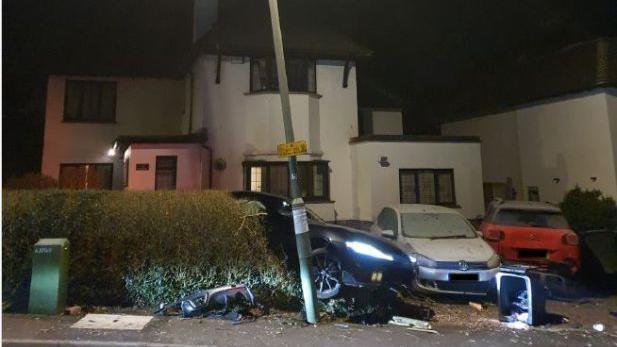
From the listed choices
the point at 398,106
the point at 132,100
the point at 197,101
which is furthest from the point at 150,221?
the point at 398,106

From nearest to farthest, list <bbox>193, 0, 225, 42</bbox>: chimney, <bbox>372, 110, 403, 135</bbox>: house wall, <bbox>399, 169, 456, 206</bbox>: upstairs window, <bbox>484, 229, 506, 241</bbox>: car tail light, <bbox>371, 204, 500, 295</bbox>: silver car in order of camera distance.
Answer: <bbox>371, 204, 500, 295</bbox>: silver car, <bbox>484, 229, 506, 241</bbox>: car tail light, <bbox>399, 169, 456, 206</bbox>: upstairs window, <bbox>193, 0, 225, 42</bbox>: chimney, <bbox>372, 110, 403, 135</bbox>: house wall

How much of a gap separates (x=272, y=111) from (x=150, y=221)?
768cm

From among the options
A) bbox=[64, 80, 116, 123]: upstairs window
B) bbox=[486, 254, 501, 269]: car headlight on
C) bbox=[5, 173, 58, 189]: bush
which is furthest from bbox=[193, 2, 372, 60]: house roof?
bbox=[486, 254, 501, 269]: car headlight on

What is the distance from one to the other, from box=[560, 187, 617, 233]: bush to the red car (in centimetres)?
498

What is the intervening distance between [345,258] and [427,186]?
27.7 feet

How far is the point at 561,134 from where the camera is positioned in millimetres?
15008

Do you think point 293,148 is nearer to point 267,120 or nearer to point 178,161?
point 267,120

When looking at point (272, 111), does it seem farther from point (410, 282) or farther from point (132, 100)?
point (410, 282)

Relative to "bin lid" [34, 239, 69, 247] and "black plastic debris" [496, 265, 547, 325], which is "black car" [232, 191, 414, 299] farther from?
"bin lid" [34, 239, 69, 247]

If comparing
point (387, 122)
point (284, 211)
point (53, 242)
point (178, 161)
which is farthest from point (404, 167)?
point (53, 242)

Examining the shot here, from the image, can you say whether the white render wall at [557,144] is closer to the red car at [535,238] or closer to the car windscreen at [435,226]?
the red car at [535,238]

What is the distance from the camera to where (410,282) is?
6398 mm

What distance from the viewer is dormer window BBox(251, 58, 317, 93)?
535 inches

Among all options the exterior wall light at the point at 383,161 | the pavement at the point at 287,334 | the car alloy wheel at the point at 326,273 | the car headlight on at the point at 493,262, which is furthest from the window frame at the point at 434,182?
the car alloy wheel at the point at 326,273
